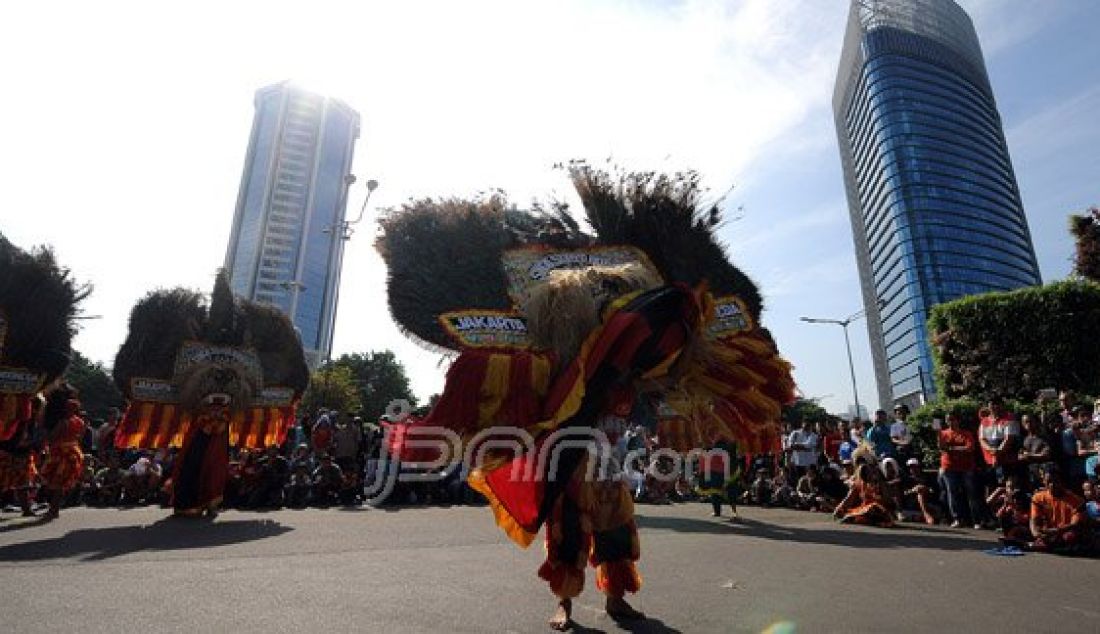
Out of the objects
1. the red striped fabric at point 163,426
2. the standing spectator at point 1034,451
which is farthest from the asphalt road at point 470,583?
the red striped fabric at point 163,426

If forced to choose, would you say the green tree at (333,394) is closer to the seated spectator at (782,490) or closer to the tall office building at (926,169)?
the seated spectator at (782,490)

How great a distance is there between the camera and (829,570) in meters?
5.26

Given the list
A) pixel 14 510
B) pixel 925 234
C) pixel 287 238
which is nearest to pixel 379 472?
pixel 14 510

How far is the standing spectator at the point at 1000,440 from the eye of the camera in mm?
8805

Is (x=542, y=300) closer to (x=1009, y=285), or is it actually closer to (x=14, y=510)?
(x=14, y=510)

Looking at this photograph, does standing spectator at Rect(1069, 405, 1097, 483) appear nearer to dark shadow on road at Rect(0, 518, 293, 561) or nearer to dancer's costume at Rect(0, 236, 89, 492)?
dark shadow on road at Rect(0, 518, 293, 561)

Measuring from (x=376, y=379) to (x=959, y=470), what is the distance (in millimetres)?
53411

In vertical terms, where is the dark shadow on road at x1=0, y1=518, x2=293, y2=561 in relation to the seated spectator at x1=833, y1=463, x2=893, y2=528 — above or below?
below

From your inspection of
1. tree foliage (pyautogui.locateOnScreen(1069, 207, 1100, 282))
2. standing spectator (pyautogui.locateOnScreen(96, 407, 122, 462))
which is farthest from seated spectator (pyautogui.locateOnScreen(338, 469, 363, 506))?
tree foliage (pyautogui.locateOnScreen(1069, 207, 1100, 282))

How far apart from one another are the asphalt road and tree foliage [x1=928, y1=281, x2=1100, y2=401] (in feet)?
25.5

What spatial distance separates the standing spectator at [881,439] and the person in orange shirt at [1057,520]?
3.87m

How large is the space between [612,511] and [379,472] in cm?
1027

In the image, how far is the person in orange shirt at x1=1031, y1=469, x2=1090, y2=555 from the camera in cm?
646

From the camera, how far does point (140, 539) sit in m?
6.52
